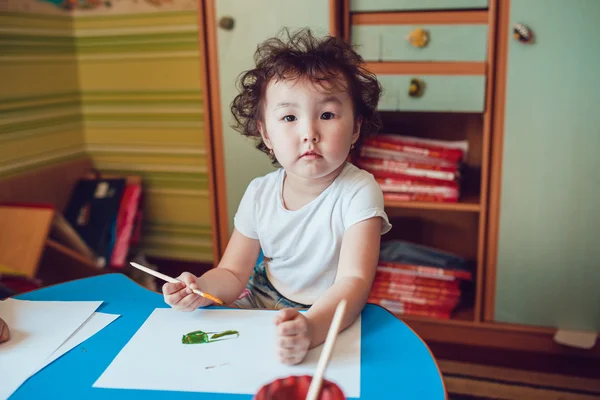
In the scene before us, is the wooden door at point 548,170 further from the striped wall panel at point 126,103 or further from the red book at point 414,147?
the striped wall panel at point 126,103

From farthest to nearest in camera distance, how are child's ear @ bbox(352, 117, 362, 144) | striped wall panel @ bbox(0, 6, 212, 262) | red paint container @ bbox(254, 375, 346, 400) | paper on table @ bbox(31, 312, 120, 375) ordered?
striped wall panel @ bbox(0, 6, 212, 262)
child's ear @ bbox(352, 117, 362, 144)
paper on table @ bbox(31, 312, 120, 375)
red paint container @ bbox(254, 375, 346, 400)

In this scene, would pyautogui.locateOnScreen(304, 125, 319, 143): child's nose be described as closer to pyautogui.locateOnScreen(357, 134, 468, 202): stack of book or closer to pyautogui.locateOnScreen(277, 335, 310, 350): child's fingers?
pyautogui.locateOnScreen(277, 335, 310, 350): child's fingers

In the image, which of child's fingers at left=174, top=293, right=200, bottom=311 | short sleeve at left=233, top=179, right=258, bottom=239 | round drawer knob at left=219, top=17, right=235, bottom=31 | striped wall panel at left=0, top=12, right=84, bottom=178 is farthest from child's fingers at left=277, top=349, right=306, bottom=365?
striped wall panel at left=0, top=12, right=84, bottom=178

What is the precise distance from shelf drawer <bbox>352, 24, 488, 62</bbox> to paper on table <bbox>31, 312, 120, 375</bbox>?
1187mm

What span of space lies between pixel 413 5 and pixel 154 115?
1291 mm

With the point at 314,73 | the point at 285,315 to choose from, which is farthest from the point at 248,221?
the point at 285,315

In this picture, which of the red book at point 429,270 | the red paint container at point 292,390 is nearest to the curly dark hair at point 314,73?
the red paint container at point 292,390

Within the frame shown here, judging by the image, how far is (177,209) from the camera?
264 cm

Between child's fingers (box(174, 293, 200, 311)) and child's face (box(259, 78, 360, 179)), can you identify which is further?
child's face (box(259, 78, 360, 179))

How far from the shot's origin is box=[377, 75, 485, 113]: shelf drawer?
174cm

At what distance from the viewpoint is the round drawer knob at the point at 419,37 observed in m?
1.74

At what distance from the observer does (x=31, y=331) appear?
2.83ft

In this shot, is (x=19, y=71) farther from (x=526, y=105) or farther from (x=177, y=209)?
(x=526, y=105)

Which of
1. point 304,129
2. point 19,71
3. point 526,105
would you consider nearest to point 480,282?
point 526,105
